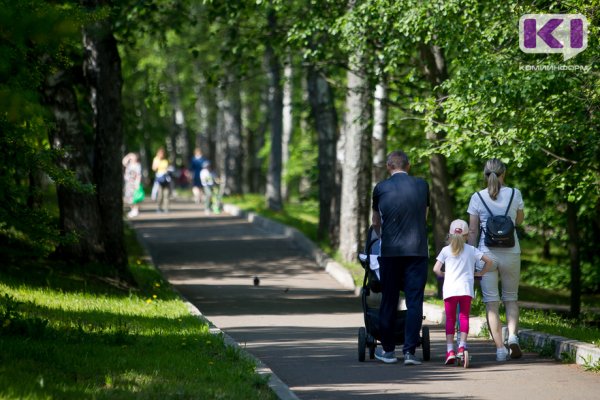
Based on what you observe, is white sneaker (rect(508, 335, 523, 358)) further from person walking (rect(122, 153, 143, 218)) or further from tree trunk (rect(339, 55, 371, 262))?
person walking (rect(122, 153, 143, 218))

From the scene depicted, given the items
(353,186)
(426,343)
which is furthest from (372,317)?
(353,186)

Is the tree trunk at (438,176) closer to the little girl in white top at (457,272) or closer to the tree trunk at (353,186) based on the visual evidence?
the tree trunk at (353,186)

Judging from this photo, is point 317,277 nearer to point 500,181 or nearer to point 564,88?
point 564,88

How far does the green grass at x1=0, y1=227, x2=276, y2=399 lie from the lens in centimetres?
925

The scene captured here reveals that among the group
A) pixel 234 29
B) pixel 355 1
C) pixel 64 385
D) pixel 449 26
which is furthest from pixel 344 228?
pixel 64 385

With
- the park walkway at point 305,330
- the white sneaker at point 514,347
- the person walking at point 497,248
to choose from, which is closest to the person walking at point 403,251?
the park walkway at point 305,330

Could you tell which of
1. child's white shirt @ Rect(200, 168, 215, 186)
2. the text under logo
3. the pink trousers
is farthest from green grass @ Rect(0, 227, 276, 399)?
child's white shirt @ Rect(200, 168, 215, 186)

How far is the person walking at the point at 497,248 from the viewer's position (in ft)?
40.6

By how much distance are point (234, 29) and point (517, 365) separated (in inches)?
548

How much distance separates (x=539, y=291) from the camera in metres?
28.7

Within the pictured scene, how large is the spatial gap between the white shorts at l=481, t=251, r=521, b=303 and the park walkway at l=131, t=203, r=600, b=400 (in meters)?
0.62

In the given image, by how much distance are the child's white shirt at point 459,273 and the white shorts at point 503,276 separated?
48cm

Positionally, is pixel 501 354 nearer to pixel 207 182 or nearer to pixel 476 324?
pixel 476 324

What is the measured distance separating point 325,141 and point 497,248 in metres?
18.0
